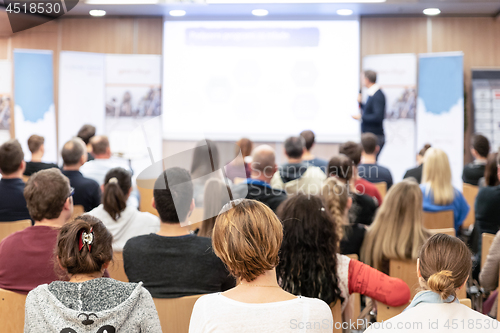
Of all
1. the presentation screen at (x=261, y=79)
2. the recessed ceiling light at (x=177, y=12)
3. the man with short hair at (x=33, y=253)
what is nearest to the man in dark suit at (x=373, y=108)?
the presentation screen at (x=261, y=79)

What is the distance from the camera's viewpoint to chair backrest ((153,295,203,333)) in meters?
1.88

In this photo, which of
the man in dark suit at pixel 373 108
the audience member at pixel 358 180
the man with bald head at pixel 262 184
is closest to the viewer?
the man with bald head at pixel 262 184

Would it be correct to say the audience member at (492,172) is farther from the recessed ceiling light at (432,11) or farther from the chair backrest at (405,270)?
the recessed ceiling light at (432,11)

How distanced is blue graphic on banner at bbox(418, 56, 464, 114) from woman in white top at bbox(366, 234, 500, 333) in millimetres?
6242

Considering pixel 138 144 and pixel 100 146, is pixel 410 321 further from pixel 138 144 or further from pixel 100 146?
pixel 100 146

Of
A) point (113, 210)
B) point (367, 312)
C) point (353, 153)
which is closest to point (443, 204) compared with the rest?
point (353, 153)

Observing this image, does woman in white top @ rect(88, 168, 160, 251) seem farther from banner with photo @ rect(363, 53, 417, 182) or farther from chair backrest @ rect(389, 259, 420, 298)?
banner with photo @ rect(363, 53, 417, 182)

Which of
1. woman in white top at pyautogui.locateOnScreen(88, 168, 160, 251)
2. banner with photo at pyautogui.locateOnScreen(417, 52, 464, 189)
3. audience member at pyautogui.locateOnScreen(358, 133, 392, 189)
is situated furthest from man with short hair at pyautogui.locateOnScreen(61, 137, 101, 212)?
banner with photo at pyautogui.locateOnScreen(417, 52, 464, 189)

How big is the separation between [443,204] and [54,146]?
6.31m

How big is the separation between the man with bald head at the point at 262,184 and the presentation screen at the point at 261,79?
4.12 m

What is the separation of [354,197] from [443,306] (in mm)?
1889

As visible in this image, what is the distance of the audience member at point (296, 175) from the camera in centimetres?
383

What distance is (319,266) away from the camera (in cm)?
195

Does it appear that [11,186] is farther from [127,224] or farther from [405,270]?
[405,270]
